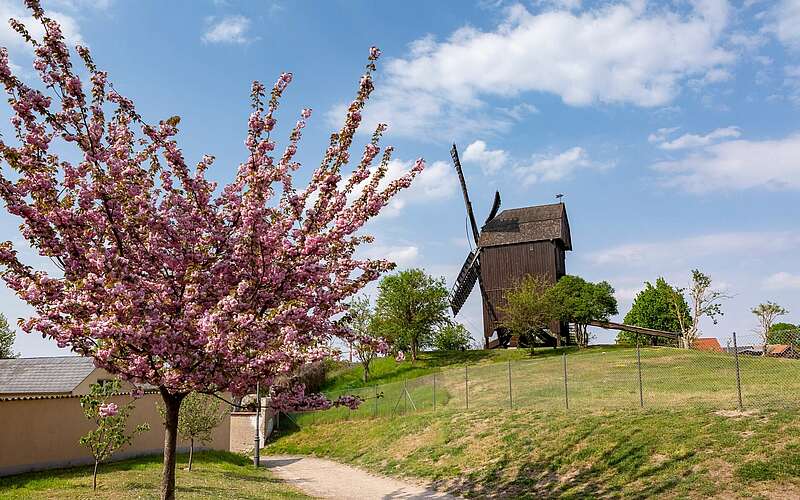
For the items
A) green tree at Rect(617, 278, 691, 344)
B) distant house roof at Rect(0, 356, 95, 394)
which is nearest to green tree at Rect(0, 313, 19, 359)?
distant house roof at Rect(0, 356, 95, 394)

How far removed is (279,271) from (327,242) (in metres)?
1.13

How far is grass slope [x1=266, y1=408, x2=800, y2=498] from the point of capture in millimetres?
15531

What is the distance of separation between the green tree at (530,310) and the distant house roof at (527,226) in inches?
199

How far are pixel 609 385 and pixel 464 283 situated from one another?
33445 millimetres

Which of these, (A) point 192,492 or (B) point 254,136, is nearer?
(B) point 254,136

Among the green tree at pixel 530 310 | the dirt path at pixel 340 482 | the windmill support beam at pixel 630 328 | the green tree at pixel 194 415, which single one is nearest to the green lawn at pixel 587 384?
the green tree at pixel 530 310

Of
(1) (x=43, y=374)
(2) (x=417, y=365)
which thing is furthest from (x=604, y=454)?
(2) (x=417, y=365)

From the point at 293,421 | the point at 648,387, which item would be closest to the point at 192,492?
the point at 648,387

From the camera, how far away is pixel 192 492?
18.5 meters

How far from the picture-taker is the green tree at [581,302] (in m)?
56.8

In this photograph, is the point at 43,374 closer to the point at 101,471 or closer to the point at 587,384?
the point at 101,471

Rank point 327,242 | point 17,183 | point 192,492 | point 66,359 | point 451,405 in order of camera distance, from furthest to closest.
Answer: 1. point 66,359
2. point 451,405
3. point 192,492
4. point 327,242
5. point 17,183

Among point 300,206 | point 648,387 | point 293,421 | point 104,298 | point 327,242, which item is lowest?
point 293,421

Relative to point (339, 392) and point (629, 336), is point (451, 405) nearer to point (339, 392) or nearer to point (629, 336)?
point (339, 392)
